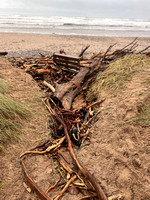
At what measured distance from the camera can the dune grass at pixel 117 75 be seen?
10.5ft

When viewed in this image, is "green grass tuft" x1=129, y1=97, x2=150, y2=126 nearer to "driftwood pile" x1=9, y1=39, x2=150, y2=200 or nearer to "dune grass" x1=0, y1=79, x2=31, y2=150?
"driftwood pile" x1=9, y1=39, x2=150, y2=200

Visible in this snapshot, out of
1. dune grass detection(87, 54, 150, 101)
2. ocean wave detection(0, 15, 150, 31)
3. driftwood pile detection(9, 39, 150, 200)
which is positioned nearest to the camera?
driftwood pile detection(9, 39, 150, 200)

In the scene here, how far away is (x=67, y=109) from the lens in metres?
2.86

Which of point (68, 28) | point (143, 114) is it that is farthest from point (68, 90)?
point (68, 28)

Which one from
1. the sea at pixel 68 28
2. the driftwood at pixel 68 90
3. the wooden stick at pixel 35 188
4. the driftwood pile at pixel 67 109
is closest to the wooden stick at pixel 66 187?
the driftwood pile at pixel 67 109

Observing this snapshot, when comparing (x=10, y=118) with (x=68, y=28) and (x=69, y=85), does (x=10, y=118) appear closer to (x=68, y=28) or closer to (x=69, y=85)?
(x=69, y=85)

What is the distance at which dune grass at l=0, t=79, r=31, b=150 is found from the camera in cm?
222

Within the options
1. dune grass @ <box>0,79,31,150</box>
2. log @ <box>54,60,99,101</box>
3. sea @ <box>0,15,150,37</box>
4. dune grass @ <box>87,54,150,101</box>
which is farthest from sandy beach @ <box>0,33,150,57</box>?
dune grass @ <box>0,79,31,150</box>

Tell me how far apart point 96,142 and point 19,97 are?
69.5 inches

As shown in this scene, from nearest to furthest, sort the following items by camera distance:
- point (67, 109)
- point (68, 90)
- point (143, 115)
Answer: point (143, 115), point (67, 109), point (68, 90)

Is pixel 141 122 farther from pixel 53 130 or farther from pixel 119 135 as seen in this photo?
pixel 53 130

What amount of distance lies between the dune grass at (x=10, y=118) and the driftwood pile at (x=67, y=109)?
37 centimetres

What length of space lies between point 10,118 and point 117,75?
2313 millimetres

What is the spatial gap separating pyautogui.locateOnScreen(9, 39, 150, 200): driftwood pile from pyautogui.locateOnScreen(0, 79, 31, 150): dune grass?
14.4 inches
